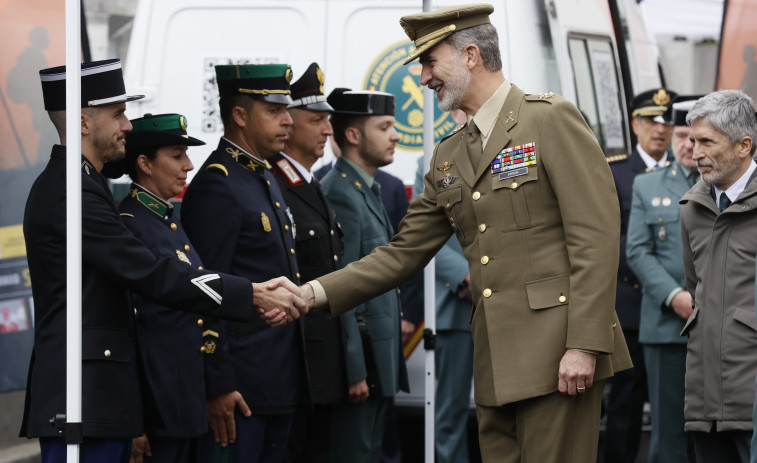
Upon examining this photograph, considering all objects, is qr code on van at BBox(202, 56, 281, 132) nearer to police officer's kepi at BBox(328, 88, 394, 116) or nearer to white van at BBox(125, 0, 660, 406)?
white van at BBox(125, 0, 660, 406)

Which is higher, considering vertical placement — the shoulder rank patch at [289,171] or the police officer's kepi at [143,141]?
the police officer's kepi at [143,141]

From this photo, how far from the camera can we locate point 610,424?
675 centimetres

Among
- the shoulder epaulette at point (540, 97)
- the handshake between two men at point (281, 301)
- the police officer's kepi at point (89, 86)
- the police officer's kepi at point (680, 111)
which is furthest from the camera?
the police officer's kepi at point (680, 111)

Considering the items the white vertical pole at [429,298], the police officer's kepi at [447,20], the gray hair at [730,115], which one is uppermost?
the police officer's kepi at [447,20]

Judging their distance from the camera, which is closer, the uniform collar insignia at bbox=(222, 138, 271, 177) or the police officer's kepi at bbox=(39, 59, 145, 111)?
the police officer's kepi at bbox=(39, 59, 145, 111)

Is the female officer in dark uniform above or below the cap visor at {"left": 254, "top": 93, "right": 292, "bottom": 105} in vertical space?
below

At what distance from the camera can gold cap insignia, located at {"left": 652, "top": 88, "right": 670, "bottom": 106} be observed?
6.98 m

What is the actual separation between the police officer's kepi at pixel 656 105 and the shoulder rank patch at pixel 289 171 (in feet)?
8.14

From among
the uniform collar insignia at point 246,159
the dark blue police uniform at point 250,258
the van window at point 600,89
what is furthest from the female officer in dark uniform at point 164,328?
the van window at point 600,89

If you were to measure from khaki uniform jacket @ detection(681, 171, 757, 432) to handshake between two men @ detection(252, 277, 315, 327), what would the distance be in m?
1.42

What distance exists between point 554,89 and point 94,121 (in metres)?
3.25

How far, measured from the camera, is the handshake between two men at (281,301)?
4.34 meters

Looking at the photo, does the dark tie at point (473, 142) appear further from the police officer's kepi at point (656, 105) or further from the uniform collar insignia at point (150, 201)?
the police officer's kepi at point (656, 105)

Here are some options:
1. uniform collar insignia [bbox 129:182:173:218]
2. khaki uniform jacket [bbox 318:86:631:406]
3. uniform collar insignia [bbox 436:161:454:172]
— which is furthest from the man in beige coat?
uniform collar insignia [bbox 129:182:173:218]
